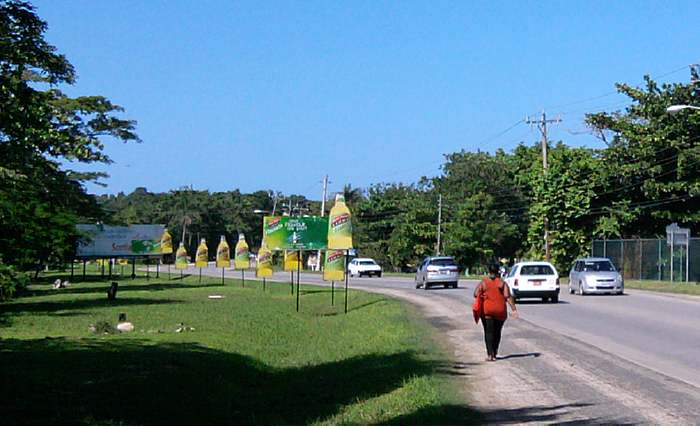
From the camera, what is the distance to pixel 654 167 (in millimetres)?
58844

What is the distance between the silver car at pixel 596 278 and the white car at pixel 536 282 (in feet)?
14.5

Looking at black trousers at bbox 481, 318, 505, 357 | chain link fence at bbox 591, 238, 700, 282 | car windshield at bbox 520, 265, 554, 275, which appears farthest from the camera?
chain link fence at bbox 591, 238, 700, 282

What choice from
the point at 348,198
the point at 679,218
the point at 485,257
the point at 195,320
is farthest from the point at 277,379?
the point at 348,198

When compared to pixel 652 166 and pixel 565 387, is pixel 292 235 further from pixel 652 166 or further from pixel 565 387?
pixel 652 166

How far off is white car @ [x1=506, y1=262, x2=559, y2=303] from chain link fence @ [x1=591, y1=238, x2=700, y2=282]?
16.8 meters

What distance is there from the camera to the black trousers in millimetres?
16359

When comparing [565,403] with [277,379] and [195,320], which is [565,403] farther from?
[195,320]

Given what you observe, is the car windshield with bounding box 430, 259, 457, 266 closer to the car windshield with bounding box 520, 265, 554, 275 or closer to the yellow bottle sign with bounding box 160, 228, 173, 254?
the car windshield with bounding box 520, 265, 554, 275

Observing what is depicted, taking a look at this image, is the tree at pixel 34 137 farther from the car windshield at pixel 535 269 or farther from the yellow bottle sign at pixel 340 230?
the car windshield at pixel 535 269

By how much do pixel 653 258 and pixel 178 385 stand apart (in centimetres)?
4508

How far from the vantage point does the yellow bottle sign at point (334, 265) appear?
117 feet

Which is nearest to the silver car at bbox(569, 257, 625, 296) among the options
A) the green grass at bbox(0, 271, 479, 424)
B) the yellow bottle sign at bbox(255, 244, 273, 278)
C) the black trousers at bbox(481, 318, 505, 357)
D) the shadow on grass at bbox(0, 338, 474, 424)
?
the green grass at bbox(0, 271, 479, 424)

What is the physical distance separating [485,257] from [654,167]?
98.0 ft

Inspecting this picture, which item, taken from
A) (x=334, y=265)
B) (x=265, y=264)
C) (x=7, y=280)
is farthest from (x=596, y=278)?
(x=7, y=280)
